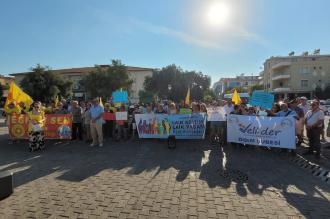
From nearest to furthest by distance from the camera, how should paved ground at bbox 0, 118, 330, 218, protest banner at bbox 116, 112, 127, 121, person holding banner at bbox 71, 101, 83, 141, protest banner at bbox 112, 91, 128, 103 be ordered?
paved ground at bbox 0, 118, 330, 218, person holding banner at bbox 71, 101, 83, 141, protest banner at bbox 116, 112, 127, 121, protest banner at bbox 112, 91, 128, 103

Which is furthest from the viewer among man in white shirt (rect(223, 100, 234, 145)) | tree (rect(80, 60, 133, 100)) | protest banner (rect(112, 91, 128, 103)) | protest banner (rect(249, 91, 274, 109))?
tree (rect(80, 60, 133, 100))

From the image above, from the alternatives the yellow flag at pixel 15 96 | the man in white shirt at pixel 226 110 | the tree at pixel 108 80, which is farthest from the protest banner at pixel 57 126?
the tree at pixel 108 80

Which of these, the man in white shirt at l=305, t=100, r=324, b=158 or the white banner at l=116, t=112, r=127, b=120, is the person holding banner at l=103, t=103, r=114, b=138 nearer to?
the white banner at l=116, t=112, r=127, b=120

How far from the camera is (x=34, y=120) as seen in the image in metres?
9.91

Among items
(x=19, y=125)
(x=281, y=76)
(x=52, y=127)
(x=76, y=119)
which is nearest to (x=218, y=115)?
(x=76, y=119)

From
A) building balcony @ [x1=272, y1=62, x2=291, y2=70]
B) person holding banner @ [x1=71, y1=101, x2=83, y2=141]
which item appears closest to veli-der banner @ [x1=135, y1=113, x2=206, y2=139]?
person holding banner @ [x1=71, y1=101, x2=83, y2=141]

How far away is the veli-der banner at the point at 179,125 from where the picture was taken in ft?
36.7

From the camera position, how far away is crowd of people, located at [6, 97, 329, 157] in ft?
29.5

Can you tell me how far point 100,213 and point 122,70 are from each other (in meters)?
42.0

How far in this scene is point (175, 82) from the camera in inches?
2190

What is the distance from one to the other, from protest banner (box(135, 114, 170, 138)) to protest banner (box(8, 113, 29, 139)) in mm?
4564

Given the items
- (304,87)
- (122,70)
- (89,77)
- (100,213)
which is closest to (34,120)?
(100,213)

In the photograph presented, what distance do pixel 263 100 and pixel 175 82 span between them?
45364mm

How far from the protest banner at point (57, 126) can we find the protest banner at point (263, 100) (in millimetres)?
7807
